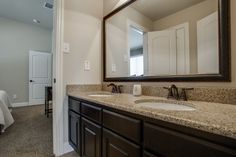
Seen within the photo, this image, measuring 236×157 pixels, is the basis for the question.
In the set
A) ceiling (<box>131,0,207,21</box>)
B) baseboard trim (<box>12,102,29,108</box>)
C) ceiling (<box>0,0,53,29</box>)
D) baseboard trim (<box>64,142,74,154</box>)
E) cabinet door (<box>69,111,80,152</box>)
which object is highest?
ceiling (<box>0,0,53,29</box>)

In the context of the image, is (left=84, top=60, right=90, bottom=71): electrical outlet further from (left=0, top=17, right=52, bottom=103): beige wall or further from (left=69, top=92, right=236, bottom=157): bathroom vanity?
(left=0, top=17, right=52, bottom=103): beige wall

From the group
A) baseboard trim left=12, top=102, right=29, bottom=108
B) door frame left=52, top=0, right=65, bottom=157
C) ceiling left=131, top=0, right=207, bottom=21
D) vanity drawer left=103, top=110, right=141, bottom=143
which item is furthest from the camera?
baseboard trim left=12, top=102, right=29, bottom=108

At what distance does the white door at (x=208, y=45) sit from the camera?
3.58ft

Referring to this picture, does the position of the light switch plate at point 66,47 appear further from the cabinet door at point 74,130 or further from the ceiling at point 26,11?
the ceiling at point 26,11

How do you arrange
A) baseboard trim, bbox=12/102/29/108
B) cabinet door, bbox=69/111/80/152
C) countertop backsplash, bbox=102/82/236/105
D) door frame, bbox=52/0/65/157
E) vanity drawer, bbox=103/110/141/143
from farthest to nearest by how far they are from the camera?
baseboard trim, bbox=12/102/29/108
door frame, bbox=52/0/65/157
cabinet door, bbox=69/111/80/152
countertop backsplash, bbox=102/82/236/105
vanity drawer, bbox=103/110/141/143

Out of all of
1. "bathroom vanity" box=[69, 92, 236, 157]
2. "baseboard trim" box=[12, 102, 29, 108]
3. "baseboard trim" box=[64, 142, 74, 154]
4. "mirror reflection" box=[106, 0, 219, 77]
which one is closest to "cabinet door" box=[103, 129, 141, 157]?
"bathroom vanity" box=[69, 92, 236, 157]

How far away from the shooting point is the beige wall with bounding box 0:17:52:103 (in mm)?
4488

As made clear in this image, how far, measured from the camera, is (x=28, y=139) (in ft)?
7.50

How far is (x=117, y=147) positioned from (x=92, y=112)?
1.39 feet

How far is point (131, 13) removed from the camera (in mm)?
1842

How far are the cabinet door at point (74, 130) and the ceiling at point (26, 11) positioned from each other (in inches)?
112

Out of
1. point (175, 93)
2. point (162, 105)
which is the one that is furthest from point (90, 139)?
point (175, 93)

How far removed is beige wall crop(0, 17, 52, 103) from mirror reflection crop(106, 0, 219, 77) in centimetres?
396

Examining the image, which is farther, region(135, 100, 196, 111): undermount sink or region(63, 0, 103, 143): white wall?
region(63, 0, 103, 143): white wall
